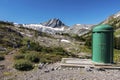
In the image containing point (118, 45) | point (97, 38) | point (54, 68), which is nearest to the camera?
point (54, 68)

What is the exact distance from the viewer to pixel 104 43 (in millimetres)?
14539

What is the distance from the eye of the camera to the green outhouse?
1448 centimetres

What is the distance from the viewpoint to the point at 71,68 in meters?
13.2

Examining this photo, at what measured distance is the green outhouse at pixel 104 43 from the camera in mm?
14477

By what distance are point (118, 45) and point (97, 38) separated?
4266 centimetres

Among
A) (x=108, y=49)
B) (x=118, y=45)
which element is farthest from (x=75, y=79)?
(x=118, y=45)

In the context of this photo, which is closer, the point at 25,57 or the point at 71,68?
the point at 71,68

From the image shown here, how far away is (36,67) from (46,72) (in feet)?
6.44

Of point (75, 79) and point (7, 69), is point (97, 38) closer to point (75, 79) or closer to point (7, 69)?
point (75, 79)

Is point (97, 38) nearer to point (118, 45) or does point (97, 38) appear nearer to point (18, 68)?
point (18, 68)

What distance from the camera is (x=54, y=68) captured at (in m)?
13.0

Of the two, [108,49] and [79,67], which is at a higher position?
[108,49]

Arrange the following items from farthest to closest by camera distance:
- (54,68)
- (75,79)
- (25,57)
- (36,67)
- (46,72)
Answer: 1. (25,57)
2. (36,67)
3. (54,68)
4. (46,72)
5. (75,79)

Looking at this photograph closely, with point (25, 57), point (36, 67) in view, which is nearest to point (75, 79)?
point (36, 67)
